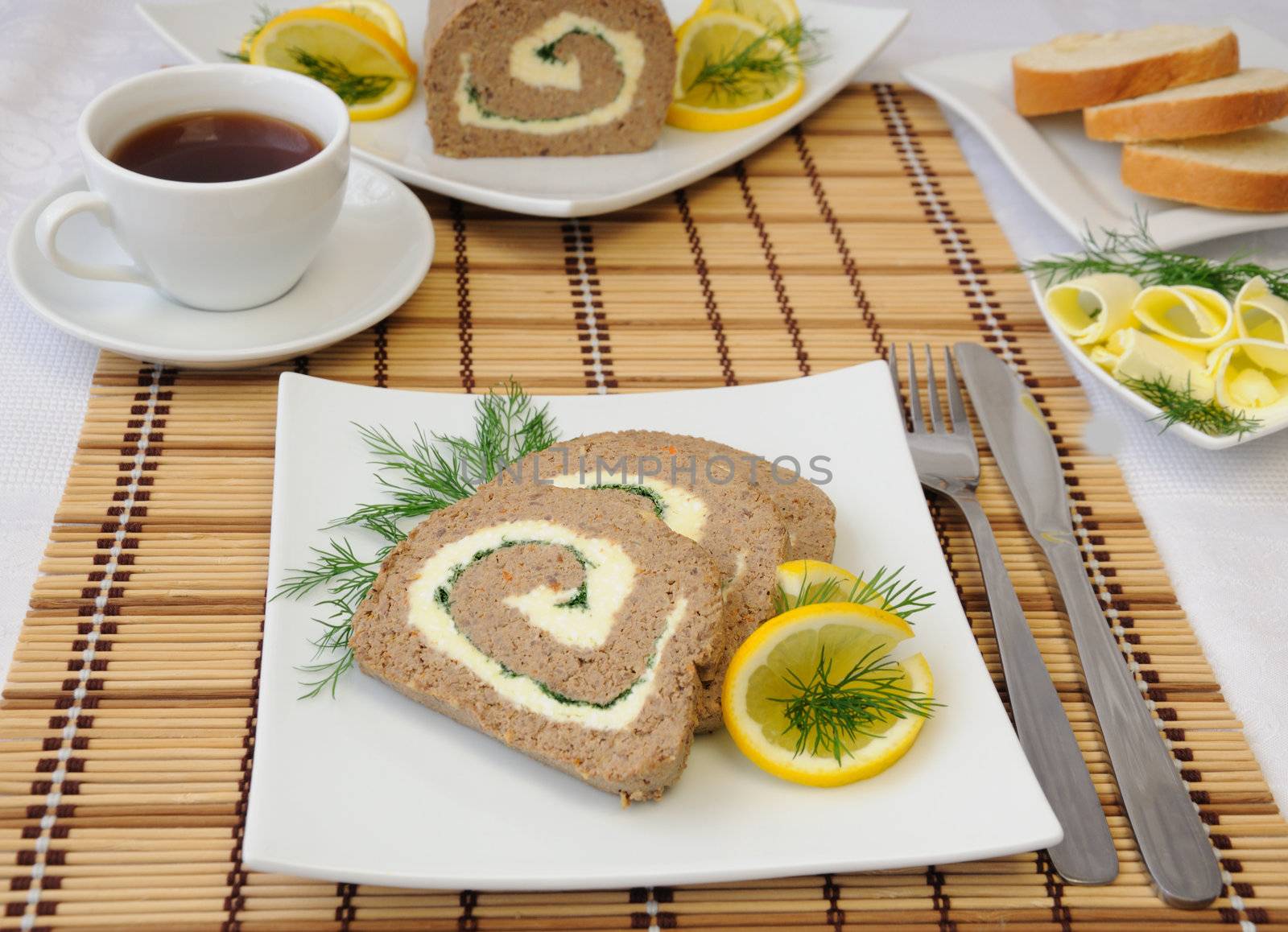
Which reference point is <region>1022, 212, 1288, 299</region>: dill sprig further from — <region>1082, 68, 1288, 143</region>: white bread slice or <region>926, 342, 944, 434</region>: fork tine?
<region>926, 342, 944, 434</region>: fork tine

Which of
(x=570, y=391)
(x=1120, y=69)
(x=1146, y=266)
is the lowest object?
(x=570, y=391)

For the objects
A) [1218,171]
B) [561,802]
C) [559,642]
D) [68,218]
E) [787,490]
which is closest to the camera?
[561,802]

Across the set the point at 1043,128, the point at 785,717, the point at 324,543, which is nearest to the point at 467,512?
the point at 324,543

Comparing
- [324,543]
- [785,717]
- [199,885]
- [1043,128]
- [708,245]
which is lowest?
[199,885]

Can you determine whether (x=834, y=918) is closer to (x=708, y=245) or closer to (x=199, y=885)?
(x=199, y=885)

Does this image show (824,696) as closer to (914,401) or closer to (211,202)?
(914,401)

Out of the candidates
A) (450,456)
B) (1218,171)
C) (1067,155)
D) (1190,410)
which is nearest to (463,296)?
(450,456)
